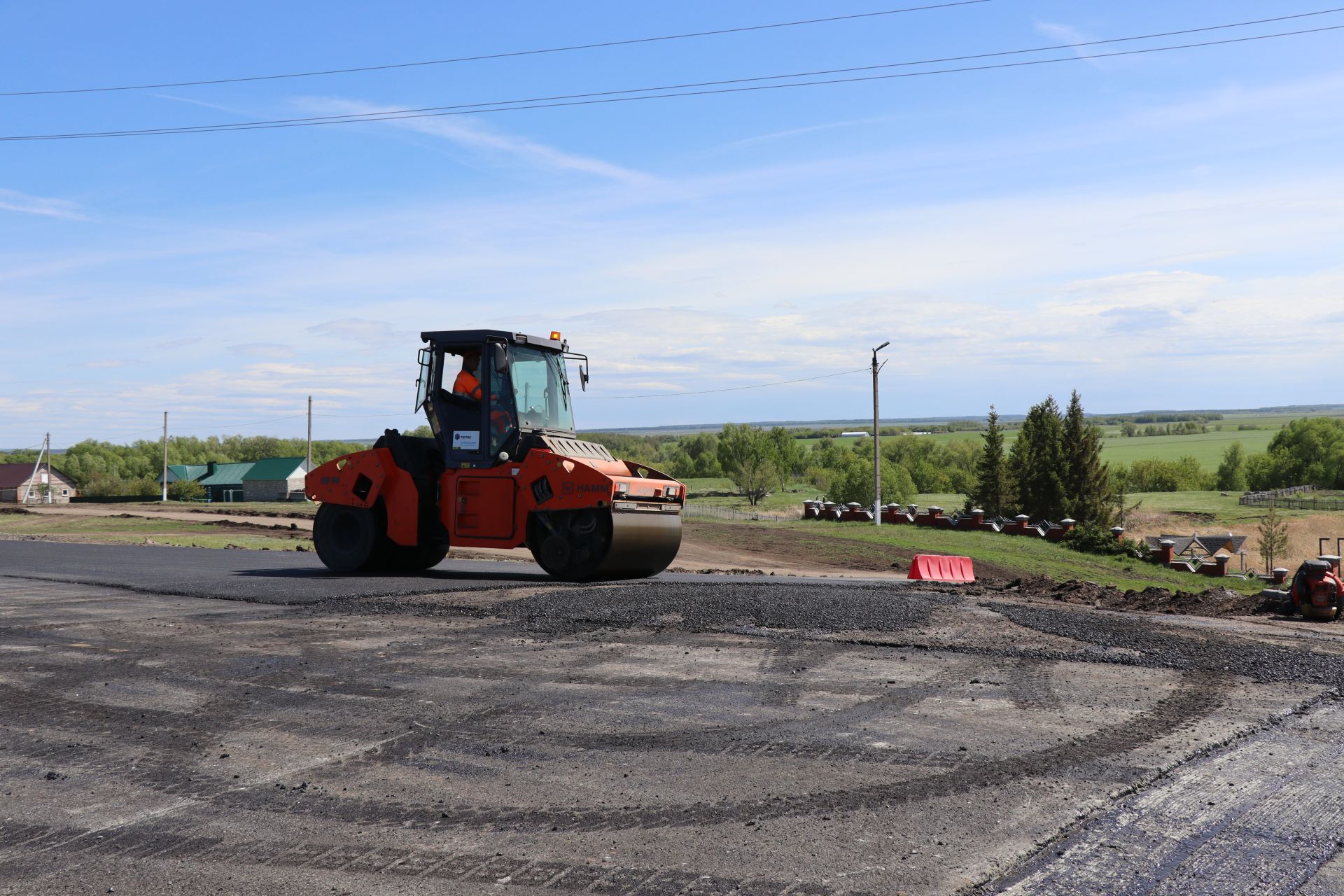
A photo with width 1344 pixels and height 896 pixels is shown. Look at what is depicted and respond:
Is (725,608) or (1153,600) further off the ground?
(725,608)

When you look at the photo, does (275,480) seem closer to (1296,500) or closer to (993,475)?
(993,475)

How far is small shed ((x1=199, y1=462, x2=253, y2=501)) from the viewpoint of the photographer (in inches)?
3462

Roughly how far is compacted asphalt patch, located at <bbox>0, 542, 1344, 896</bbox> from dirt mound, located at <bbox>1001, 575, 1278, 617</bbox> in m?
2.69

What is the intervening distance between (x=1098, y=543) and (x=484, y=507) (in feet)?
90.1

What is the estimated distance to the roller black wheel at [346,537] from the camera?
1809 cm

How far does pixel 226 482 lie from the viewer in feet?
291

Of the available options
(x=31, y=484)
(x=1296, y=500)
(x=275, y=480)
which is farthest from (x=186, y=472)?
(x=1296, y=500)

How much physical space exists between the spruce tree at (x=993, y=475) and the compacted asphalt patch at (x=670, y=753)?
61984 mm

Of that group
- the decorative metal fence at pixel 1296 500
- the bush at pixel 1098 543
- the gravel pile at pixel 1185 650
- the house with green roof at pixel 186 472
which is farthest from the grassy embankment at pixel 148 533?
the decorative metal fence at pixel 1296 500

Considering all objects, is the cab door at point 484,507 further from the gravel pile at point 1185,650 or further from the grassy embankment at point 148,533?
the grassy embankment at point 148,533

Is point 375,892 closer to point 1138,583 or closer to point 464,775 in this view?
point 464,775

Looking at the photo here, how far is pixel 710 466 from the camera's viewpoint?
12075 centimetres

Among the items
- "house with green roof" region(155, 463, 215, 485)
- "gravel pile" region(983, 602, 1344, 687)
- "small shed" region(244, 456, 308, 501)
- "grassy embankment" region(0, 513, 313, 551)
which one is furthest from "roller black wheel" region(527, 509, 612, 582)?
"house with green roof" region(155, 463, 215, 485)

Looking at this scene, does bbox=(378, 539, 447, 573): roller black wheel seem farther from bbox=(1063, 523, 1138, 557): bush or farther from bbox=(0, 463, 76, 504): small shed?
bbox=(0, 463, 76, 504): small shed
